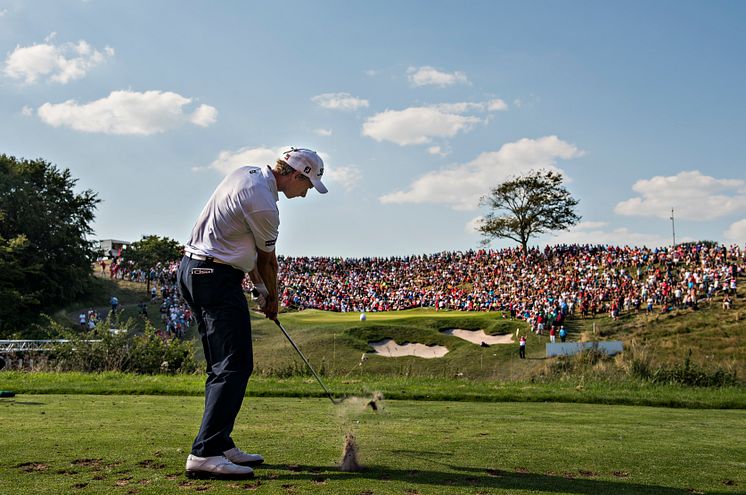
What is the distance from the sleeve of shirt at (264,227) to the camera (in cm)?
491

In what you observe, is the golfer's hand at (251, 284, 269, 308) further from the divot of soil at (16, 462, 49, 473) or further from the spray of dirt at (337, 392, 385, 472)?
the divot of soil at (16, 462, 49, 473)

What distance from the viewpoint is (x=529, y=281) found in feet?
172

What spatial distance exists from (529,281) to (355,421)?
153 ft

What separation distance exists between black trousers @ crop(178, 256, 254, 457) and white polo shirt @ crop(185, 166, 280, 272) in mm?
123

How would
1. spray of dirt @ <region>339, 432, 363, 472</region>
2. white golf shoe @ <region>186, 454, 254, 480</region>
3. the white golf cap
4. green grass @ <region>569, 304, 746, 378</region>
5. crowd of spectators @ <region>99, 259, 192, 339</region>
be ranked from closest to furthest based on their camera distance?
white golf shoe @ <region>186, 454, 254, 480</region>
spray of dirt @ <region>339, 432, 363, 472</region>
the white golf cap
green grass @ <region>569, 304, 746, 378</region>
crowd of spectators @ <region>99, 259, 192, 339</region>

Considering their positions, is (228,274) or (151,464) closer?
(151,464)

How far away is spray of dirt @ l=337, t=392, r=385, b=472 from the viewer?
4.78 meters

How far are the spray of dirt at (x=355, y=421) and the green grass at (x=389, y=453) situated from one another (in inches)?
1.6

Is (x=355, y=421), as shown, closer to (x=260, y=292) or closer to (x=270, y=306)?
(x=270, y=306)

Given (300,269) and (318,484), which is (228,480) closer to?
(318,484)

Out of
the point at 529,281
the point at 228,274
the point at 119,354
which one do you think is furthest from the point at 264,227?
the point at 529,281

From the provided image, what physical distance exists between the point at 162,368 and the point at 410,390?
9.28 metres

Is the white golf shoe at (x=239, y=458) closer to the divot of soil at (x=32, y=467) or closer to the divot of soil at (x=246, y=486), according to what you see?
the divot of soil at (x=246, y=486)

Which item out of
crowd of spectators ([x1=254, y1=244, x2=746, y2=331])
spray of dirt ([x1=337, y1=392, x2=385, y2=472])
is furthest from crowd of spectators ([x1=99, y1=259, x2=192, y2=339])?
spray of dirt ([x1=337, y1=392, x2=385, y2=472])
